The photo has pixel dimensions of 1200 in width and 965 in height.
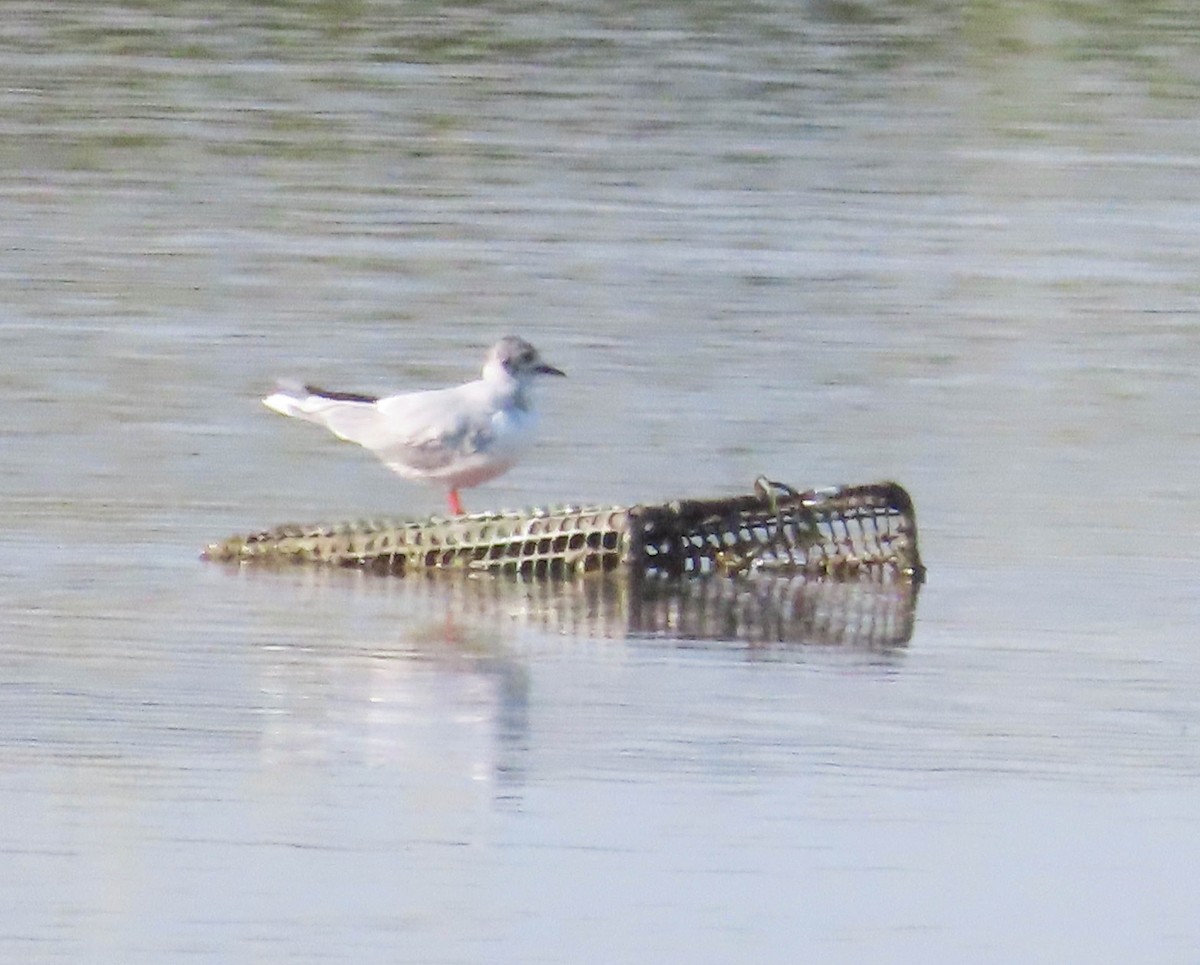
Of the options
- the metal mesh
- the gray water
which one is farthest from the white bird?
the gray water

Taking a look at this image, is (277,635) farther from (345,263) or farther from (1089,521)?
(345,263)

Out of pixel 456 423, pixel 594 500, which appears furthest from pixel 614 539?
pixel 594 500

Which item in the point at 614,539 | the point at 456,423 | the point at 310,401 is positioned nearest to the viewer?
the point at 614,539

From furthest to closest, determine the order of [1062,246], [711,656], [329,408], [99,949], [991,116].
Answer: [991,116]
[1062,246]
[329,408]
[711,656]
[99,949]

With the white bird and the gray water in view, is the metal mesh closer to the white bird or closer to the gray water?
the gray water

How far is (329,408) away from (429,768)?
322cm

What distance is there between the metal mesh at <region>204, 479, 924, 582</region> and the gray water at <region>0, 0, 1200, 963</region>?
18cm

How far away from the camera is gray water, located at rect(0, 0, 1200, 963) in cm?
693

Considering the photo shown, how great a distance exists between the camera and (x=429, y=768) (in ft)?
25.4

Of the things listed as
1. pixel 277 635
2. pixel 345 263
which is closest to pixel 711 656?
pixel 277 635

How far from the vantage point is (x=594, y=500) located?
11.4 metres

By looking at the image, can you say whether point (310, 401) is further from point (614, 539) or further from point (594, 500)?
point (614, 539)

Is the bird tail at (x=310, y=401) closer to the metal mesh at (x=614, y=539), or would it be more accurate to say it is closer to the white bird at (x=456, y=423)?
the white bird at (x=456, y=423)

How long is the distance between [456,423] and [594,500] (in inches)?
40.5
